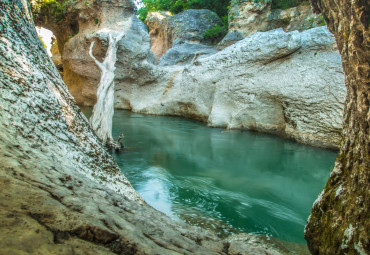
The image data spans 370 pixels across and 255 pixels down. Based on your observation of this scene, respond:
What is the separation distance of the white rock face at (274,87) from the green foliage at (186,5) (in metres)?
9.55

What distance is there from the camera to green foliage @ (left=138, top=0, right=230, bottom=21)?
18.4m

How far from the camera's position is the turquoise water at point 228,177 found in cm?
364

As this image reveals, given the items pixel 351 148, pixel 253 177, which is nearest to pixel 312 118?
pixel 253 177

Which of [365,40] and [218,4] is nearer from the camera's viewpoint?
[365,40]

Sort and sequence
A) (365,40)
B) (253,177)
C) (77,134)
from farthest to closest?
(253,177) → (77,134) → (365,40)

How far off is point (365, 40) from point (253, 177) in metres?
3.93

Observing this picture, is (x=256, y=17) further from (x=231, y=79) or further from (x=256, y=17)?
Answer: (x=231, y=79)

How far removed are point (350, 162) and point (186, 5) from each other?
19.6 metres

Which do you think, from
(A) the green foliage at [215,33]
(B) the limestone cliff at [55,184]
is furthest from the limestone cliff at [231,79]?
(B) the limestone cliff at [55,184]

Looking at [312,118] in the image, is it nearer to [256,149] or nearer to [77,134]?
[256,149]

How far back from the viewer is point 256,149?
23.4 ft

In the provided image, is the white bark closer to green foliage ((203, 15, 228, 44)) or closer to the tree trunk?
the tree trunk

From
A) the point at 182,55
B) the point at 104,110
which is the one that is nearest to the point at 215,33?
the point at 182,55

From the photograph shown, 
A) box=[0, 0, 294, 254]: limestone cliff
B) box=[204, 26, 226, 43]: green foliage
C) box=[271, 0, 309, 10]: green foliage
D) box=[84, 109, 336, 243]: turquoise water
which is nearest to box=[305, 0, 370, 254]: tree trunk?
box=[0, 0, 294, 254]: limestone cliff
